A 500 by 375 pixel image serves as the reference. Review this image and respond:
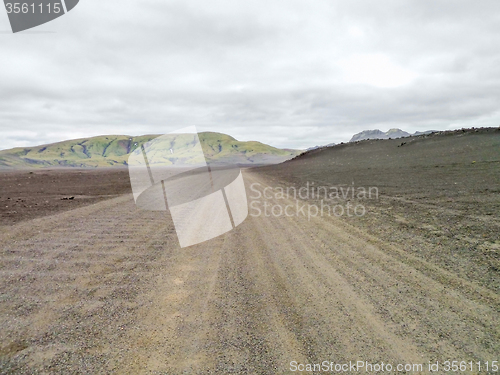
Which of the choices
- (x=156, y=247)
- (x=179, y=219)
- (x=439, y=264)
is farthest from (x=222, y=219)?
(x=439, y=264)

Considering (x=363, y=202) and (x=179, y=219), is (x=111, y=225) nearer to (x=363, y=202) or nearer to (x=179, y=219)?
(x=179, y=219)

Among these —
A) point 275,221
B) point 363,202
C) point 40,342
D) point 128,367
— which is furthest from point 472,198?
point 40,342

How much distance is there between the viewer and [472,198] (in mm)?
10086

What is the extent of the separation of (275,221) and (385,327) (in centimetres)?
568

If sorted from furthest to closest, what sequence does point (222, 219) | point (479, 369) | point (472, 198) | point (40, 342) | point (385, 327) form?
point (472, 198) → point (222, 219) → point (385, 327) → point (40, 342) → point (479, 369)

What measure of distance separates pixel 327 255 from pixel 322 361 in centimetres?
314

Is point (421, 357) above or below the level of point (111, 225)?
below

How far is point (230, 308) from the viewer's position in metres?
3.82

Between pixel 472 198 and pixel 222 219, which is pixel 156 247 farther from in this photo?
pixel 472 198

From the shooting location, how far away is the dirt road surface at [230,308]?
2.92 metres

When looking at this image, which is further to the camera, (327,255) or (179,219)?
(179,219)

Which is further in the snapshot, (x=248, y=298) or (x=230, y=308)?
(x=248, y=298)

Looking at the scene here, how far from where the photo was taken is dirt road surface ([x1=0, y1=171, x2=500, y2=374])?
2.92 m

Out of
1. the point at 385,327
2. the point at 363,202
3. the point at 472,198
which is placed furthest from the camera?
the point at 363,202
